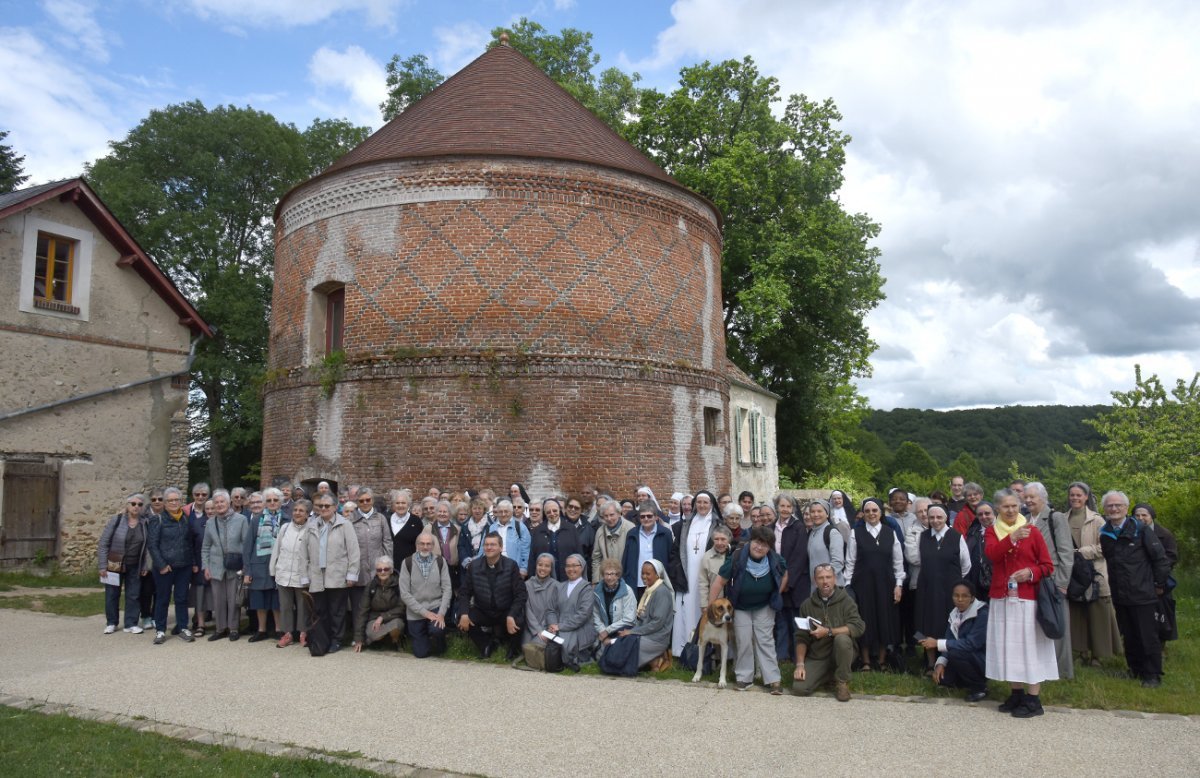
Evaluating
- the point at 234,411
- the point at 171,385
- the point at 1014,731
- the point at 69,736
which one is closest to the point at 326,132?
the point at 234,411

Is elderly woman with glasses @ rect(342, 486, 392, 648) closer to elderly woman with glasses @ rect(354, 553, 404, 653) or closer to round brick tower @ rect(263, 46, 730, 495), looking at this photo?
elderly woman with glasses @ rect(354, 553, 404, 653)

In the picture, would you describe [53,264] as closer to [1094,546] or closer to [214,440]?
[214,440]

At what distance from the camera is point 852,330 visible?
83.5 feet

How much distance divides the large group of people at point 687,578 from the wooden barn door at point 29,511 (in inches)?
226

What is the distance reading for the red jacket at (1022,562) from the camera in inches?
252

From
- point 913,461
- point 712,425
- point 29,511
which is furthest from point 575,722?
point 913,461

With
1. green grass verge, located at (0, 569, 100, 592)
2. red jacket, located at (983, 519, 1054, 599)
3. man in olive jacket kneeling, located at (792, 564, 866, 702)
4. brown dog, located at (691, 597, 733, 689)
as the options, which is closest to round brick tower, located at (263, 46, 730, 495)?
green grass verge, located at (0, 569, 100, 592)

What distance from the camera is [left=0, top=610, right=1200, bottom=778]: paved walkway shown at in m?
5.21

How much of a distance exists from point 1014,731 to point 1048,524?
209cm

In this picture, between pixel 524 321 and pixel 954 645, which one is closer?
pixel 954 645

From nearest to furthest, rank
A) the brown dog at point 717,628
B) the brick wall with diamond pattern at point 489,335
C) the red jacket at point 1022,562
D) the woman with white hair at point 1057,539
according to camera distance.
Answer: the red jacket at point 1022,562 → the woman with white hair at point 1057,539 → the brown dog at point 717,628 → the brick wall with diamond pattern at point 489,335

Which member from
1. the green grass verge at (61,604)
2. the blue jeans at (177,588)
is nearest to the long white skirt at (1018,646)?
the blue jeans at (177,588)

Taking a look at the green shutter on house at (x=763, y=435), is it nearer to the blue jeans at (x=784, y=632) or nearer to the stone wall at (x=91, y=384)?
the stone wall at (x=91, y=384)

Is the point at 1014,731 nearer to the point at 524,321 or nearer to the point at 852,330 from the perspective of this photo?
the point at 524,321
